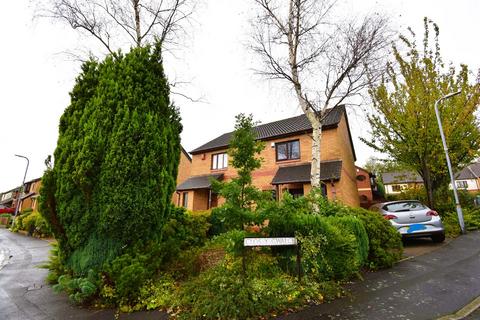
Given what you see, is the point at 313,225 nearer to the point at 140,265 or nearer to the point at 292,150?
the point at 140,265

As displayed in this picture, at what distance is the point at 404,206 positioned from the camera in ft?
27.8

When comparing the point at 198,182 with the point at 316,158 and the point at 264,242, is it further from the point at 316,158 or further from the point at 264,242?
the point at 264,242

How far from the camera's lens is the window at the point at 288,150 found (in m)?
15.8

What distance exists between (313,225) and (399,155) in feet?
43.5

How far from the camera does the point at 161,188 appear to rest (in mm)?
5379

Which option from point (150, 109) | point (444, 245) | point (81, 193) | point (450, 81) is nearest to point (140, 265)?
point (81, 193)

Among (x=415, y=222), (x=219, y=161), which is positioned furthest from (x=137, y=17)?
(x=415, y=222)

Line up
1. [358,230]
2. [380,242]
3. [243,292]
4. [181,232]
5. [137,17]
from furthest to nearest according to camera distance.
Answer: [137,17] → [181,232] → [380,242] → [358,230] → [243,292]

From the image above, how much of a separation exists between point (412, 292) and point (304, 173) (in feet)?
31.0

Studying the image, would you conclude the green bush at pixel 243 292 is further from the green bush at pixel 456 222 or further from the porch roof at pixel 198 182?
the porch roof at pixel 198 182

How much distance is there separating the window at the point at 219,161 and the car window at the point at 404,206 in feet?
40.1

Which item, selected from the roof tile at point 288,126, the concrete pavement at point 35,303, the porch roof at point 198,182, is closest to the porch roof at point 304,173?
the roof tile at point 288,126

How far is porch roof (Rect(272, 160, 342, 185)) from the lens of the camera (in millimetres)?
12797

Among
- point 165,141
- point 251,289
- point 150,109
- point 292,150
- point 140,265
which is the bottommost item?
point 251,289
